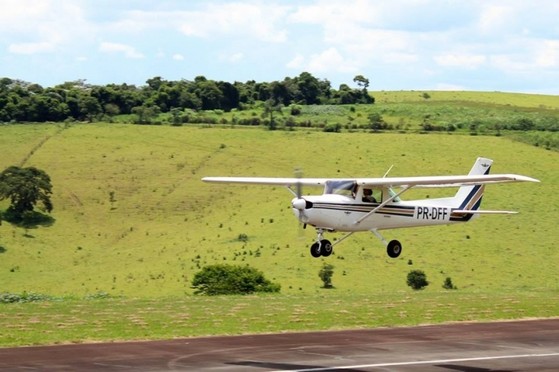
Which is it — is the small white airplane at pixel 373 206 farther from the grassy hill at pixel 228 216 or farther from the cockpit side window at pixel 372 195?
the grassy hill at pixel 228 216

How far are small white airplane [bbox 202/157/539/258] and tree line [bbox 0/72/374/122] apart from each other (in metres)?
93.3

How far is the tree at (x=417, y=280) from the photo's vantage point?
73581 mm

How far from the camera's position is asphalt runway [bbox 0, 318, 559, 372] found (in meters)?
26.9

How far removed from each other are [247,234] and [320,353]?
61.0m

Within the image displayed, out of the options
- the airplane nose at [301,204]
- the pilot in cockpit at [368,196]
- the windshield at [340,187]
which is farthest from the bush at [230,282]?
the airplane nose at [301,204]

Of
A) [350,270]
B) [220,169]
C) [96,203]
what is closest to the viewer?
[350,270]

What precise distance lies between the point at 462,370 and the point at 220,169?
272 ft

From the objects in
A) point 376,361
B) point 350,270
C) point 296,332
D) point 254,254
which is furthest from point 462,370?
point 254,254

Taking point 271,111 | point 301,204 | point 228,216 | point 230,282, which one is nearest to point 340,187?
point 301,204

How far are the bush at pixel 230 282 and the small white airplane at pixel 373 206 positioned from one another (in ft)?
49.4

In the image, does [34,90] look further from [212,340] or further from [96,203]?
[212,340]

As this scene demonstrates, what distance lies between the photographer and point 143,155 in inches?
4500

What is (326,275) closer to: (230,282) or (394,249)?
(230,282)

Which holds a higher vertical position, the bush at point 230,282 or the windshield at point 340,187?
the windshield at point 340,187
